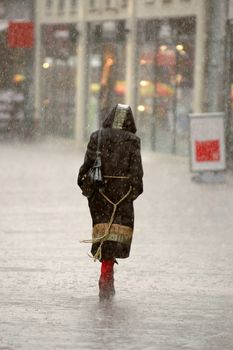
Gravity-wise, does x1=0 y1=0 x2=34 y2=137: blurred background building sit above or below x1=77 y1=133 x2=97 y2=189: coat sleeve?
below

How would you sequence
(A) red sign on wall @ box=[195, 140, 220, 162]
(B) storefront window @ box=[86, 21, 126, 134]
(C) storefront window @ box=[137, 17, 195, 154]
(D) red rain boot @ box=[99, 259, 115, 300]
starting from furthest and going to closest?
1. (B) storefront window @ box=[86, 21, 126, 134]
2. (C) storefront window @ box=[137, 17, 195, 154]
3. (A) red sign on wall @ box=[195, 140, 220, 162]
4. (D) red rain boot @ box=[99, 259, 115, 300]

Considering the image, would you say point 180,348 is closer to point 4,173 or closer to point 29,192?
point 29,192

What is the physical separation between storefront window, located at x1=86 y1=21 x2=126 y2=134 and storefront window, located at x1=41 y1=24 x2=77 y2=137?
5.73ft

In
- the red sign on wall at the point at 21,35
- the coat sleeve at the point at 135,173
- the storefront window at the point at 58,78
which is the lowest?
the storefront window at the point at 58,78

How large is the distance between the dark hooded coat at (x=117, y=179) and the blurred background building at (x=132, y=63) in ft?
62.9

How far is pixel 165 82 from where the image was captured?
38562 millimetres

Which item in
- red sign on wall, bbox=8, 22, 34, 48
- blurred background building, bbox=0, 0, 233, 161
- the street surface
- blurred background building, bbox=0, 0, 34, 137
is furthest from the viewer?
red sign on wall, bbox=8, 22, 34, 48

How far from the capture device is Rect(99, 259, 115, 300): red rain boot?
12137 millimetres

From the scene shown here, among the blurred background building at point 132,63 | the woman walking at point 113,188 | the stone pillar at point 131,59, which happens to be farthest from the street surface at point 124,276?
the stone pillar at point 131,59

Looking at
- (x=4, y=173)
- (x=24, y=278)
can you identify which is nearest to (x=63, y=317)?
(x=24, y=278)

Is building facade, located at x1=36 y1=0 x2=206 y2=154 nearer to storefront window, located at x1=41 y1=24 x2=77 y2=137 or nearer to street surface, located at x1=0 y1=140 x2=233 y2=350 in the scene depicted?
storefront window, located at x1=41 y1=24 x2=77 y2=137

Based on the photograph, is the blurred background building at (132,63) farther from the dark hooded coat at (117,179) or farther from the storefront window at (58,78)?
the dark hooded coat at (117,179)

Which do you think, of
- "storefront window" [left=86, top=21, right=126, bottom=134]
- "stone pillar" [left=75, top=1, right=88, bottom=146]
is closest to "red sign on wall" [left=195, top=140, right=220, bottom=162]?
"storefront window" [left=86, top=21, right=126, bottom=134]

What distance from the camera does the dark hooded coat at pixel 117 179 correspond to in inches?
479
